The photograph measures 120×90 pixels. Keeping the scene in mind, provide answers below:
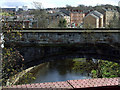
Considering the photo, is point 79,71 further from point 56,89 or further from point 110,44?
point 56,89

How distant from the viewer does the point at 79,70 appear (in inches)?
394

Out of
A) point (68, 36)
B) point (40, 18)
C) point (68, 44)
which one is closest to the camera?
point (68, 36)

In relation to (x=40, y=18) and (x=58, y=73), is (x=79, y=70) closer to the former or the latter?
(x=58, y=73)

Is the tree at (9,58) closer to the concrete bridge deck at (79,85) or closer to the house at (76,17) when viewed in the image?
the concrete bridge deck at (79,85)

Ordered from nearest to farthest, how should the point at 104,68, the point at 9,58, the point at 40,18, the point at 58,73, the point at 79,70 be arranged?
the point at 9,58
the point at 104,68
the point at 79,70
the point at 58,73
the point at 40,18

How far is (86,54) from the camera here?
6.89m

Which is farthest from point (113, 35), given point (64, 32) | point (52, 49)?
point (52, 49)

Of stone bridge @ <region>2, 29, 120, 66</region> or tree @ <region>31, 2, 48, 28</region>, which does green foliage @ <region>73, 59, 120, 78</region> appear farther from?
tree @ <region>31, 2, 48, 28</region>

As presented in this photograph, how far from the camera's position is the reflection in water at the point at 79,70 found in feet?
26.9

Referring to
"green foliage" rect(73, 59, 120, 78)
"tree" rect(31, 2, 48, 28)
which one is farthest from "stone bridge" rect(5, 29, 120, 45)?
"tree" rect(31, 2, 48, 28)

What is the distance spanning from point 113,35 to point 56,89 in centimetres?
532

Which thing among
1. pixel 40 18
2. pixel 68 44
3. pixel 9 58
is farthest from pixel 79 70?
pixel 40 18

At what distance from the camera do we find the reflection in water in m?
8.21

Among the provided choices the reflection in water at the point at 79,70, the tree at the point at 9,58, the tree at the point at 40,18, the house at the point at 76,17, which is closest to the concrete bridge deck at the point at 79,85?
the tree at the point at 9,58
